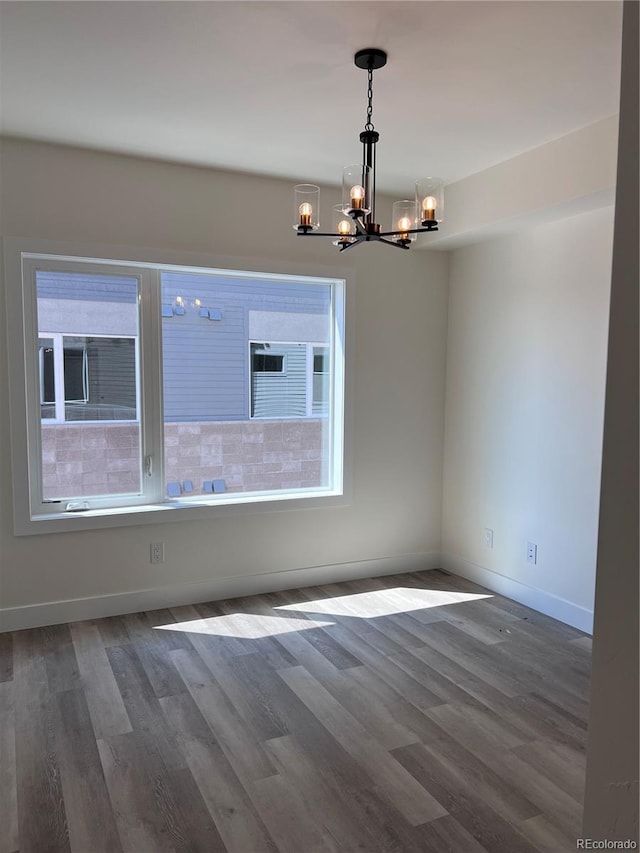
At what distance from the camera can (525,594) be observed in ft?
13.2

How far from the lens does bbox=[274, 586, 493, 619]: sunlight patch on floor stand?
389 centimetres

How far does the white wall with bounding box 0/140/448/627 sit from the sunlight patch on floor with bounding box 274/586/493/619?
0.32 m

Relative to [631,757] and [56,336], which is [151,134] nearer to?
[56,336]

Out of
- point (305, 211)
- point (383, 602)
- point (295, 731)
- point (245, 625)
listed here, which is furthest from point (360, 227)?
point (383, 602)

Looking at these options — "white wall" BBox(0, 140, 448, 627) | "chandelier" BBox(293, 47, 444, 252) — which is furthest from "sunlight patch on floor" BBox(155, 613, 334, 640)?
"chandelier" BBox(293, 47, 444, 252)

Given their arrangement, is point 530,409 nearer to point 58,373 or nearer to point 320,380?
point 320,380

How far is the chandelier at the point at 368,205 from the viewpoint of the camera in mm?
2361

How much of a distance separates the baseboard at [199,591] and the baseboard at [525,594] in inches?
9.1

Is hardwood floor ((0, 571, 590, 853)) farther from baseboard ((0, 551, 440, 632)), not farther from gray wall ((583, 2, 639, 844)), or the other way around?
gray wall ((583, 2, 639, 844))

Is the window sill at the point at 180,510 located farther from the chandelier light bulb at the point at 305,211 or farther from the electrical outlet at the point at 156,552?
the chandelier light bulb at the point at 305,211

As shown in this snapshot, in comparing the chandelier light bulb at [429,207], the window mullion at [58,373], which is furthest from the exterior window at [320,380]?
the chandelier light bulb at [429,207]

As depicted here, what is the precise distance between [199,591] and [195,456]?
0.88 meters

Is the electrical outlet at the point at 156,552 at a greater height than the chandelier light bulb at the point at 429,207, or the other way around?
the chandelier light bulb at the point at 429,207

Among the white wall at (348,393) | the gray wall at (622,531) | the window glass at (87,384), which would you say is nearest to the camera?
the gray wall at (622,531)
